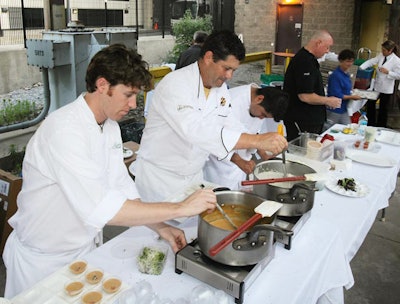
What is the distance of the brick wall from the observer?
1020cm

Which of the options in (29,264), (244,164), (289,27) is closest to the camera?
(29,264)

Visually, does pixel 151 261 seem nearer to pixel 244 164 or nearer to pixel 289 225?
pixel 289 225

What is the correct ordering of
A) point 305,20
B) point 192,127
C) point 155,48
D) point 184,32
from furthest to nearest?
point 305,20, point 184,32, point 155,48, point 192,127

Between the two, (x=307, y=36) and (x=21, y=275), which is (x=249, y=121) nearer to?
(x=21, y=275)

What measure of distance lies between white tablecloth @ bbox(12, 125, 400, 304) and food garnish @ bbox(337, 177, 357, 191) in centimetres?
9

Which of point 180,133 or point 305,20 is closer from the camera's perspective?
point 180,133

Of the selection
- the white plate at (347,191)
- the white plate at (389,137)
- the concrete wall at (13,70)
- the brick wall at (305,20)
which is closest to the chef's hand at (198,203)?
the white plate at (347,191)

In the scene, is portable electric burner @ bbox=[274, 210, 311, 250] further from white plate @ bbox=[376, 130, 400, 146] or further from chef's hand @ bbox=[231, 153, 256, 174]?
white plate @ bbox=[376, 130, 400, 146]

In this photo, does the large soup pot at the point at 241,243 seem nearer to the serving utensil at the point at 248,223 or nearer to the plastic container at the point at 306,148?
the serving utensil at the point at 248,223

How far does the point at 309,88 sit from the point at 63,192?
9.70ft

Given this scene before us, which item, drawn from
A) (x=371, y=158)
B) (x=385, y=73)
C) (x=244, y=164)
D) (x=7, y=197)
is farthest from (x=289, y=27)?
(x=7, y=197)

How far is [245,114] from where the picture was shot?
292cm

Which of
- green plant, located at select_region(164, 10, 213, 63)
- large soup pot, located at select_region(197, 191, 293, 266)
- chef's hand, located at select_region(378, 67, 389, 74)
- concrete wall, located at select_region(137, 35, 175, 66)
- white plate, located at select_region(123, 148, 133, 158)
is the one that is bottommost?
white plate, located at select_region(123, 148, 133, 158)

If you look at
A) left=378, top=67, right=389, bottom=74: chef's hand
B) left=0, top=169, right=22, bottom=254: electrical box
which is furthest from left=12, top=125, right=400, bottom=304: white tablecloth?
left=378, top=67, right=389, bottom=74: chef's hand
